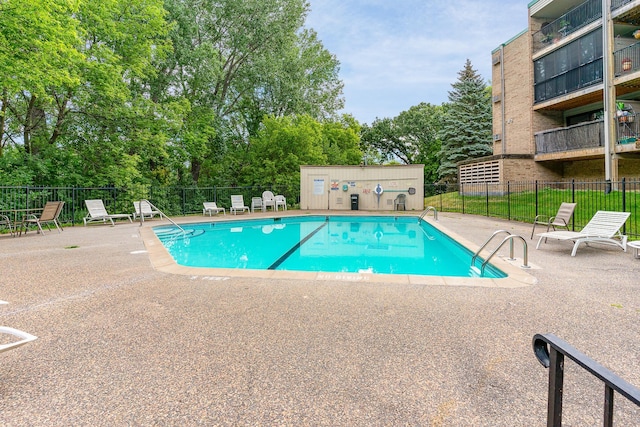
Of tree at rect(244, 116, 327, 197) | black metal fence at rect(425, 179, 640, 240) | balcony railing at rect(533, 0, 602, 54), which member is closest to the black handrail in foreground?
black metal fence at rect(425, 179, 640, 240)

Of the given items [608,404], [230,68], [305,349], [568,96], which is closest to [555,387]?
[608,404]

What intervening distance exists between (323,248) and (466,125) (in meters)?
17.5

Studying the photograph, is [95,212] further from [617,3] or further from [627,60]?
[617,3]

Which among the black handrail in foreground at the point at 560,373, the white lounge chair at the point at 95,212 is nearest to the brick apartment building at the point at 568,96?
the black handrail in foreground at the point at 560,373

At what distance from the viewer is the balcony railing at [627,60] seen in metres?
11.6

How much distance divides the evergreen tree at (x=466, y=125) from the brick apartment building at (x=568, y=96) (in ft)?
12.1

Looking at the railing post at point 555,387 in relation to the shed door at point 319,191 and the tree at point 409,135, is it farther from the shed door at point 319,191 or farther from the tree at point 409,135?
the tree at point 409,135

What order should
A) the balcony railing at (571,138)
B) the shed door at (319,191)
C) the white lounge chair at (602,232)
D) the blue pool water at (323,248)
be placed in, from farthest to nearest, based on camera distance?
the shed door at (319,191) < the balcony railing at (571,138) < the blue pool water at (323,248) < the white lounge chair at (602,232)

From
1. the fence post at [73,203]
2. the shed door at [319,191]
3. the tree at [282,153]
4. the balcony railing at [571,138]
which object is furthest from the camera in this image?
the tree at [282,153]

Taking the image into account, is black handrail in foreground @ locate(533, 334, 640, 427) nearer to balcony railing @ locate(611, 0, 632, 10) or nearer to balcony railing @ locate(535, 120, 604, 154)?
balcony railing @ locate(535, 120, 604, 154)

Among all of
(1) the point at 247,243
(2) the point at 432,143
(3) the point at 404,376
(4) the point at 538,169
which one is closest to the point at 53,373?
(3) the point at 404,376

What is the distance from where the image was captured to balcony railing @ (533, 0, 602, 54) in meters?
13.1

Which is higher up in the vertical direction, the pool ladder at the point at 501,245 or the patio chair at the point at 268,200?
the patio chair at the point at 268,200

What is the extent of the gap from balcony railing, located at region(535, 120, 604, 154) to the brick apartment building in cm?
3
